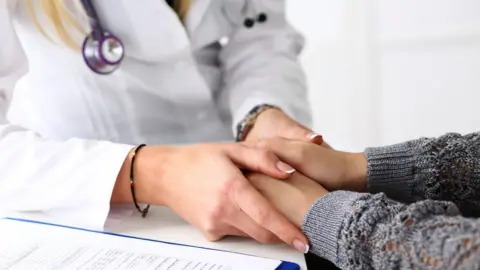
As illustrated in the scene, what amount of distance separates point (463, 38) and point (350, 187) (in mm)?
1421

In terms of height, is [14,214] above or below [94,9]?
below

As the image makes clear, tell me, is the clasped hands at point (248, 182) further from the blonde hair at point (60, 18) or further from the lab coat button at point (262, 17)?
the lab coat button at point (262, 17)

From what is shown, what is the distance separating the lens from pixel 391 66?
1.93 meters

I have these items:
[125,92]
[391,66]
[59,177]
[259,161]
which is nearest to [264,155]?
[259,161]

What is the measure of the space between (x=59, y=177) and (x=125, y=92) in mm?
244

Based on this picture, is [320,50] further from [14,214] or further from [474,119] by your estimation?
[14,214]

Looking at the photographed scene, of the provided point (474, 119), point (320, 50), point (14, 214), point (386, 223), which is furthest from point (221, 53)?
point (474, 119)

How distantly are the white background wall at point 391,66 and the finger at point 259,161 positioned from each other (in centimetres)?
131

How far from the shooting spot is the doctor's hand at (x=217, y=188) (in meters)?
0.56

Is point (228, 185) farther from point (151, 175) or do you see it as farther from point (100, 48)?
point (100, 48)

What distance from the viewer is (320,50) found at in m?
1.98

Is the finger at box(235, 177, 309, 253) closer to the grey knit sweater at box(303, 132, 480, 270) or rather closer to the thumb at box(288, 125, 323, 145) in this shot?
the grey knit sweater at box(303, 132, 480, 270)

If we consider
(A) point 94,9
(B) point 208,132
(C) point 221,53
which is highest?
(A) point 94,9

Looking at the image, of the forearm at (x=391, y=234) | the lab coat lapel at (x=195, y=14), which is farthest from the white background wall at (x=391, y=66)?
the forearm at (x=391, y=234)
